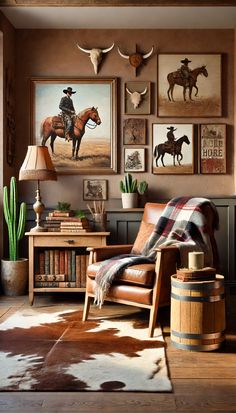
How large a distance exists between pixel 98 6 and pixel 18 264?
251cm

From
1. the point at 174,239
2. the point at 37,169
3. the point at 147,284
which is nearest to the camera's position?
the point at 147,284

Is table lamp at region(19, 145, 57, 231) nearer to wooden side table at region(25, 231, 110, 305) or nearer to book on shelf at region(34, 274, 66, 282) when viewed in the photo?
wooden side table at region(25, 231, 110, 305)

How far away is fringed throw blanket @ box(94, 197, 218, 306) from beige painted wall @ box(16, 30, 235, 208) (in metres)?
1.02

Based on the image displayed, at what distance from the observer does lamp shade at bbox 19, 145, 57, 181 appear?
14.9 ft

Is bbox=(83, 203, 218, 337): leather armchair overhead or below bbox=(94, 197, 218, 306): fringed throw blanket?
below

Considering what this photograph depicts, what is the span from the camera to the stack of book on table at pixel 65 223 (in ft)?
14.7

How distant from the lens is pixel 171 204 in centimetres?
416

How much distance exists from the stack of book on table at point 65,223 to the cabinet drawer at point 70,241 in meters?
0.08

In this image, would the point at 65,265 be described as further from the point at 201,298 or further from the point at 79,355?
the point at 201,298

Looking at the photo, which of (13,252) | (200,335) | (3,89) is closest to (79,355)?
(200,335)

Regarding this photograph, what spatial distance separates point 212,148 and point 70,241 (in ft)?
5.86

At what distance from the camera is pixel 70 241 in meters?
4.44

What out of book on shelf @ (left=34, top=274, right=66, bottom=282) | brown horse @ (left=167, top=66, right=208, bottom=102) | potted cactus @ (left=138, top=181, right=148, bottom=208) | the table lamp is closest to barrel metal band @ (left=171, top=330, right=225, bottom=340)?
book on shelf @ (left=34, top=274, right=66, bottom=282)

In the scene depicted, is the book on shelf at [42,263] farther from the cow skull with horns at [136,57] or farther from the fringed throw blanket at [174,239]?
the cow skull with horns at [136,57]
